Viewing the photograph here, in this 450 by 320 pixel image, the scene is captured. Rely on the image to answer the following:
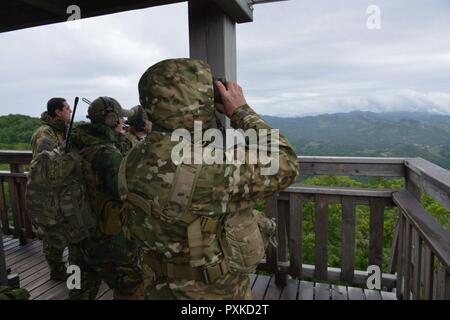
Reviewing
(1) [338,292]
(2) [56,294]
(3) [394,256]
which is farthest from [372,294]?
(2) [56,294]

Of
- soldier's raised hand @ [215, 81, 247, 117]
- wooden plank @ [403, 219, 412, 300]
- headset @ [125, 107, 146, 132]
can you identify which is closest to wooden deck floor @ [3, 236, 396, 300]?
wooden plank @ [403, 219, 412, 300]

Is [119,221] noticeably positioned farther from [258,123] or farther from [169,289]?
[258,123]

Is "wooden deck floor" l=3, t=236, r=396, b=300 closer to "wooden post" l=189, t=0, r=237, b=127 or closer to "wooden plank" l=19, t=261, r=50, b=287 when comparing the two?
"wooden plank" l=19, t=261, r=50, b=287

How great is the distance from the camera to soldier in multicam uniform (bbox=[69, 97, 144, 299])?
2219 millimetres

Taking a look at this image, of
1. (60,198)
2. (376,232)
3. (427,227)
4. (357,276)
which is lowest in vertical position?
(357,276)

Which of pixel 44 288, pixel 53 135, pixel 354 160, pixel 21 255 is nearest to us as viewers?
pixel 354 160

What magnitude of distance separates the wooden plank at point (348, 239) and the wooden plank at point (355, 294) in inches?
3.0

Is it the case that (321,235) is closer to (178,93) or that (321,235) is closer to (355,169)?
(355,169)

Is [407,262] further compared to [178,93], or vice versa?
[407,262]

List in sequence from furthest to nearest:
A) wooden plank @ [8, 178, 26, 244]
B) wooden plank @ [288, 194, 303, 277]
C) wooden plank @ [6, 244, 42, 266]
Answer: wooden plank @ [8, 178, 26, 244] < wooden plank @ [6, 244, 42, 266] < wooden plank @ [288, 194, 303, 277]

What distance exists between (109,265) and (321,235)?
179 cm

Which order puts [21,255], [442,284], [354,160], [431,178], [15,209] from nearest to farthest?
[442,284]
[431,178]
[354,160]
[21,255]
[15,209]

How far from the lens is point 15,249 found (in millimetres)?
4016

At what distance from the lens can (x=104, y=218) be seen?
229 centimetres
